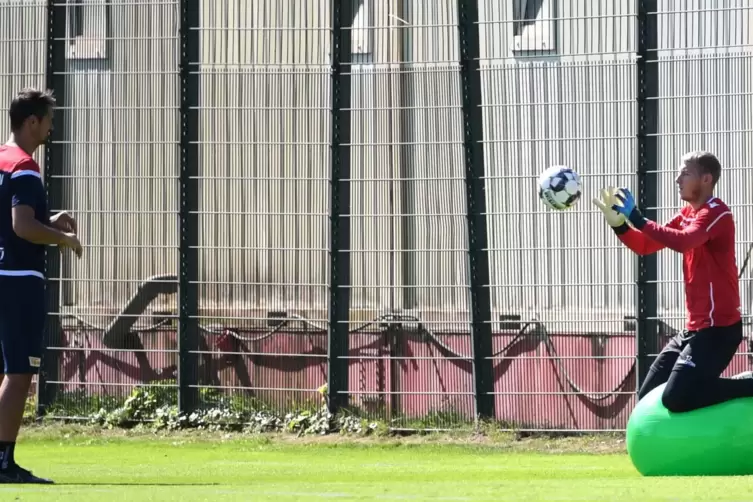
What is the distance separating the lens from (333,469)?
875 cm

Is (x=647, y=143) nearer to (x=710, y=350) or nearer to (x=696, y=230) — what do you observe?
(x=696, y=230)

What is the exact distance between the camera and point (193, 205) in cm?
1114

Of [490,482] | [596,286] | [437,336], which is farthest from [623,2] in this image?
[490,482]

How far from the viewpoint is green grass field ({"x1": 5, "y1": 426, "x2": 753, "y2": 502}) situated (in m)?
6.07

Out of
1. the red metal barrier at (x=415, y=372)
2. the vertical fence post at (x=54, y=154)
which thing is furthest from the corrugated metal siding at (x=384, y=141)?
the red metal barrier at (x=415, y=372)

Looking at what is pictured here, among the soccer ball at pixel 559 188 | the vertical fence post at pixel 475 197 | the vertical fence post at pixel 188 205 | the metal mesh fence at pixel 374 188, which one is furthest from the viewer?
the vertical fence post at pixel 188 205

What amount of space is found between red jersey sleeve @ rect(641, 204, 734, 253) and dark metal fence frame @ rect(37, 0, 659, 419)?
2.72 meters

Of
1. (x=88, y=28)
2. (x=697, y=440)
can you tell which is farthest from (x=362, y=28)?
(x=697, y=440)

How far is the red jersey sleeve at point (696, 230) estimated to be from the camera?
721cm

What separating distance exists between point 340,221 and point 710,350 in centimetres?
411

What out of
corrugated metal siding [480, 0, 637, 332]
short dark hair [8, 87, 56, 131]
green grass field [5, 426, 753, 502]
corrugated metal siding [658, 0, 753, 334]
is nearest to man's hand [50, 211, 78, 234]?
short dark hair [8, 87, 56, 131]

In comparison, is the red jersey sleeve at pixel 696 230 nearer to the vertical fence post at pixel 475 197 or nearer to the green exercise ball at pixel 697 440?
the green exercise ball at pixel 697 440

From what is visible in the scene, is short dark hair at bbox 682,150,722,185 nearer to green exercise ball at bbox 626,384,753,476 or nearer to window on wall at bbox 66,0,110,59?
green exercise ball at bbox 626,384,753,476

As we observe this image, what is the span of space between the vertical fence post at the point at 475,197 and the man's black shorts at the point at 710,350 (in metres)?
3.16
